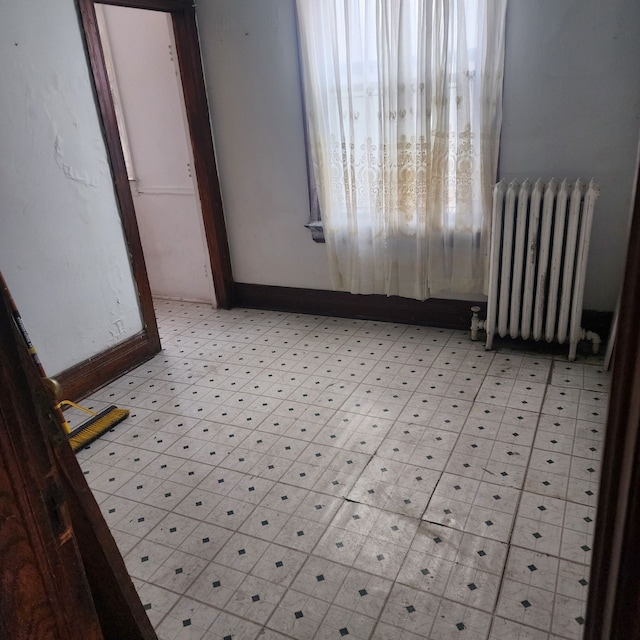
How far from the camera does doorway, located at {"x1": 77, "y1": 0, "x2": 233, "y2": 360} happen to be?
115 inches

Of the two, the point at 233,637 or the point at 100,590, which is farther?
the point at 233,637

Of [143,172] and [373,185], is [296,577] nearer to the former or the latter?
[373,185]

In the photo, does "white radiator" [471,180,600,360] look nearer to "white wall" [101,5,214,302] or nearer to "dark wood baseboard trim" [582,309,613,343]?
"dark wood baseboard trim" [582,309,613,343]

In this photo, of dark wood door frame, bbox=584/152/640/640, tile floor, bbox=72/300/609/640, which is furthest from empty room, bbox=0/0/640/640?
dark wood door frame, bbox=584/152/640/640

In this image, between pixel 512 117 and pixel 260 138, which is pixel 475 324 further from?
pixel 260 138

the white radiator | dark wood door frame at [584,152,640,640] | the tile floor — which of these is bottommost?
the tile floor

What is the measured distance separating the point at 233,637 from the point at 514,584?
33.9 inches

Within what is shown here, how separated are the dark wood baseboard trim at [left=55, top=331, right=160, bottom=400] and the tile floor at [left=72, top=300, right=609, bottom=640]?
93 mm

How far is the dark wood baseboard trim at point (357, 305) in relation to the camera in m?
3.48

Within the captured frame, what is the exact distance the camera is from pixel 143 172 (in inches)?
166

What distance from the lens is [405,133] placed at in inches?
121

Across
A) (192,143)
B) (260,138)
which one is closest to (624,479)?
(260,138)

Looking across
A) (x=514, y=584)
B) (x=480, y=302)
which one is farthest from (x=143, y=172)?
(x=514, y=584)

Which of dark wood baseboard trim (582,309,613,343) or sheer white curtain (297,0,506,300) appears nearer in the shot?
sheer white curtain (297,0,506,300)
